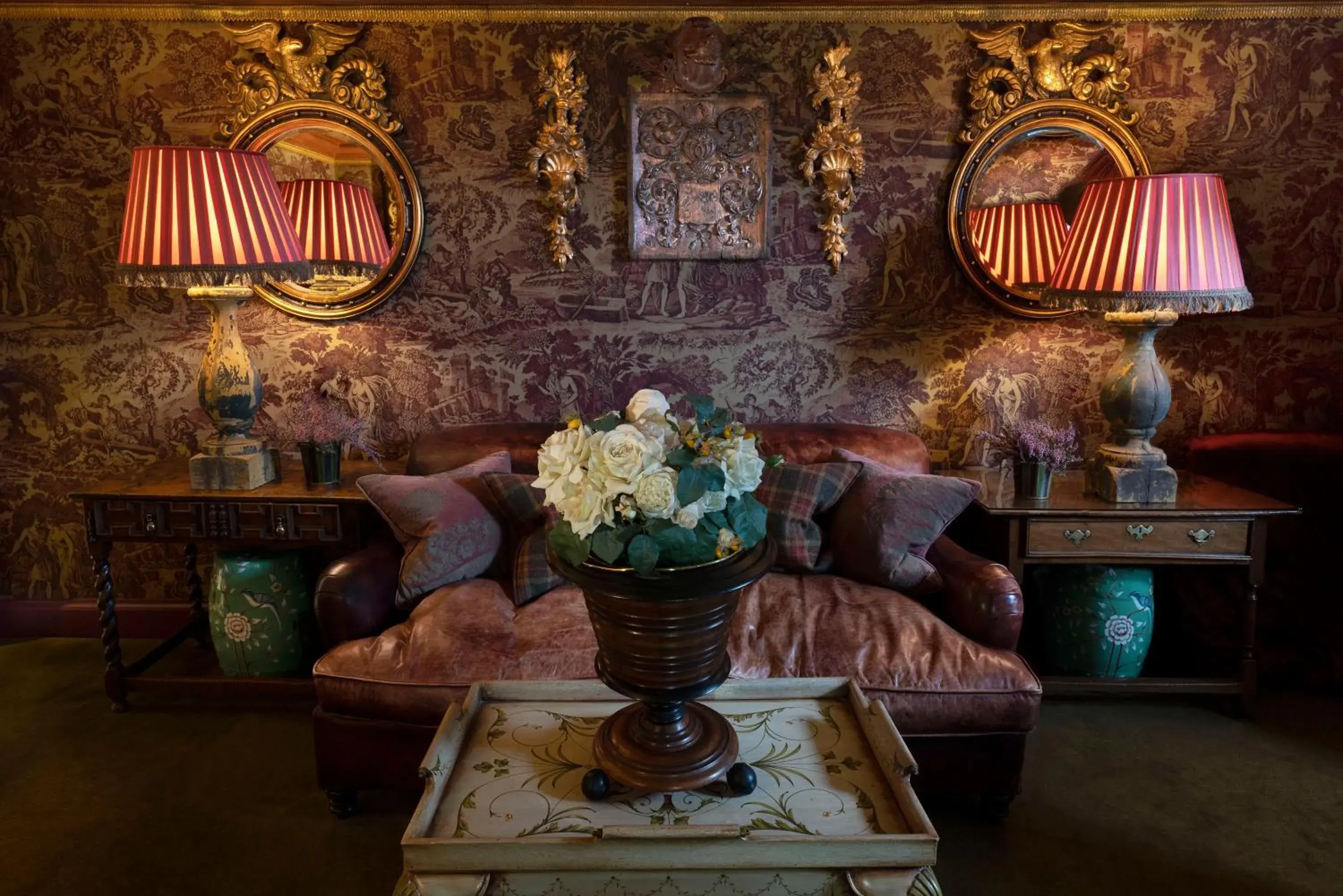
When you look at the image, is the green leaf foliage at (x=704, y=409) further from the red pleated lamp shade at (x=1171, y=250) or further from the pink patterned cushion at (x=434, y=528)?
the red pleated lamp shade at (x=1171, y=250)

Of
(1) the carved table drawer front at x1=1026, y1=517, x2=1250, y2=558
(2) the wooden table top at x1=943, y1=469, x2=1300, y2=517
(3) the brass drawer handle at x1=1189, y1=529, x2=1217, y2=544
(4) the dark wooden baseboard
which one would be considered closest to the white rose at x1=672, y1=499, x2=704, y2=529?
(2) the wooden table top at x1=943, y1=469, x2=1300, y2=517

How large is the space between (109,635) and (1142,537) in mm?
3470

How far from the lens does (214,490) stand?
117 inches

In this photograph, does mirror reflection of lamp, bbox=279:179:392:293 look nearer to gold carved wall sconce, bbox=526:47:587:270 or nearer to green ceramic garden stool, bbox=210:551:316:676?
gold carved wall sconce, bbox=526:47:587:270

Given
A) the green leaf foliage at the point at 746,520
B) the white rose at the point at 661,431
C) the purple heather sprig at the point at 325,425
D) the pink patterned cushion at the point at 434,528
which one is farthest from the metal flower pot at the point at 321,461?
the green leaf foliage at the point at 746,520

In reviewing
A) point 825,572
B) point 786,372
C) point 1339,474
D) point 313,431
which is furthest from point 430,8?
point 1339,474

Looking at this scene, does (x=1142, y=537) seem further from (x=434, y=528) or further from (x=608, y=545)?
(x=434, y=528)

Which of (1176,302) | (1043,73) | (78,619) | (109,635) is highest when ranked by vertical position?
(1043,73)

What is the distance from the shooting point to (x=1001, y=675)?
231 cm

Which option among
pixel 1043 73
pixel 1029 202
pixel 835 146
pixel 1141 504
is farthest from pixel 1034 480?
pixel 1043 73

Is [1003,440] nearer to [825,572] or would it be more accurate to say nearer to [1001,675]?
[825,572]

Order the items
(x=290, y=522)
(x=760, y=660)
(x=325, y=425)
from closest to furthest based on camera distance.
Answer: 1. (x=760, y=660)
2. (x=290, y=522)
3. (x=325, y=425)

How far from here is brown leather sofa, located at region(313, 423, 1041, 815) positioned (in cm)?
230

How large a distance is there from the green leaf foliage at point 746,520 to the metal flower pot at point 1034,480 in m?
1.66
